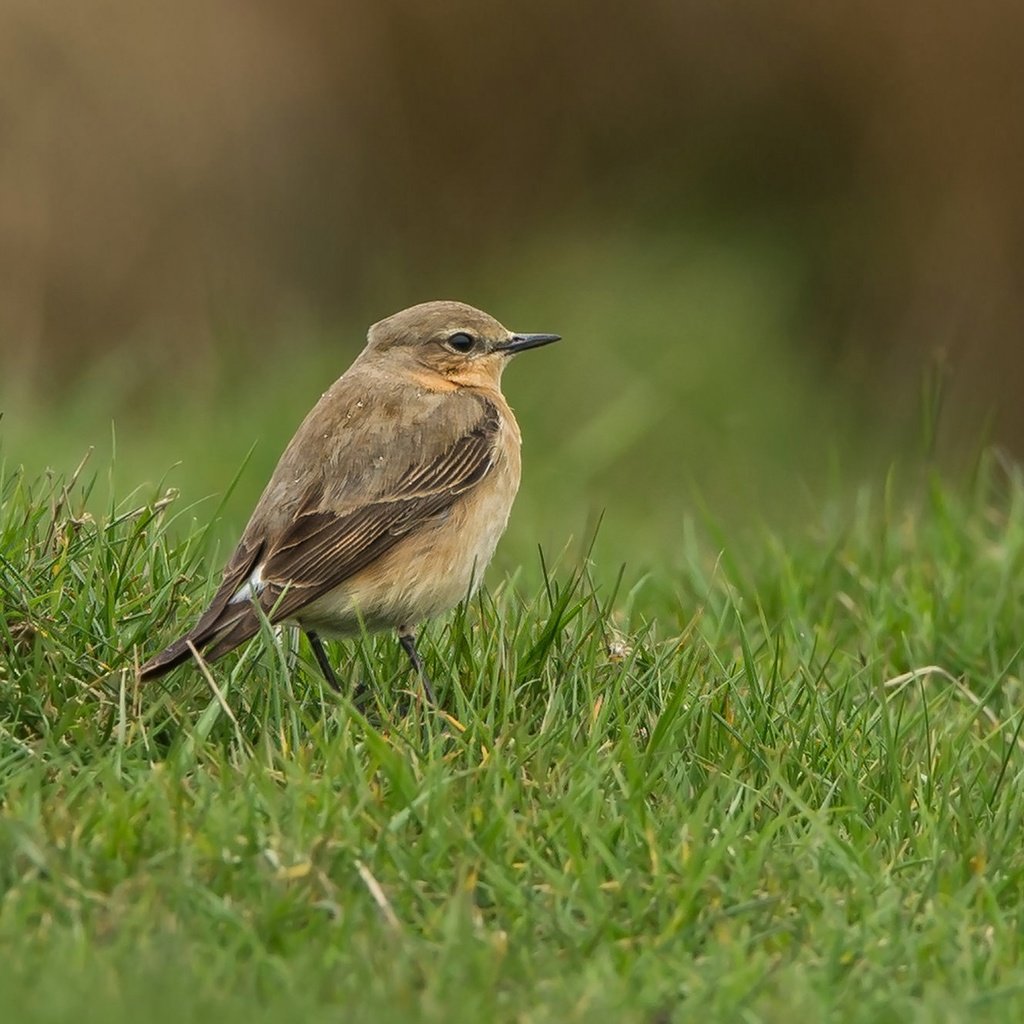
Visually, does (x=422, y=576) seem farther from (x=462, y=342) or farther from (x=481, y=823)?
(x=481, y=823)

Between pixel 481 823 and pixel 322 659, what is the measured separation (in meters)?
1.53

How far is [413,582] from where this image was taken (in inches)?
260

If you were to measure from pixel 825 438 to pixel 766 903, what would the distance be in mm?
9168

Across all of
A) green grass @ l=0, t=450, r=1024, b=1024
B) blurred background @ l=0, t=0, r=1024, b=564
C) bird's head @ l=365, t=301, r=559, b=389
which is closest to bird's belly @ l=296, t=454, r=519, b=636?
green grass @ l=0, t=450, r=1024, b=1024

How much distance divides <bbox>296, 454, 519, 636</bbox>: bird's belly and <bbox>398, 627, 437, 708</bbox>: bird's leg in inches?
1.6

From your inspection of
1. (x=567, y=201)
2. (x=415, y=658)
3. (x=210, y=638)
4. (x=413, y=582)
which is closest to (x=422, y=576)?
(x=413, y=582)

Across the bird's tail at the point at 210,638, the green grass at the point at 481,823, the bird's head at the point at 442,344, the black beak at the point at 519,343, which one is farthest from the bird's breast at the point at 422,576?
the black beak at the point at 519,343

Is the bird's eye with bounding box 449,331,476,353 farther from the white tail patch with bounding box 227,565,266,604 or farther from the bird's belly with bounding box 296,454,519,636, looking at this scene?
the white tail patch with bounding box 227,565,266,604

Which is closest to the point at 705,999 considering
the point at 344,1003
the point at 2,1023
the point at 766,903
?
the point at 766,903

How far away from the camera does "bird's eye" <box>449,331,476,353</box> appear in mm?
7680

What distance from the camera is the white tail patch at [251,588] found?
621cm

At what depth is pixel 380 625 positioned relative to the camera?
6672 mm

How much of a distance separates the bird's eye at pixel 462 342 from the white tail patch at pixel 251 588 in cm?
156

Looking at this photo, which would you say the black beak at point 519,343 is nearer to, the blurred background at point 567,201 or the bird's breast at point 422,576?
the bird's breast at point 422,576
